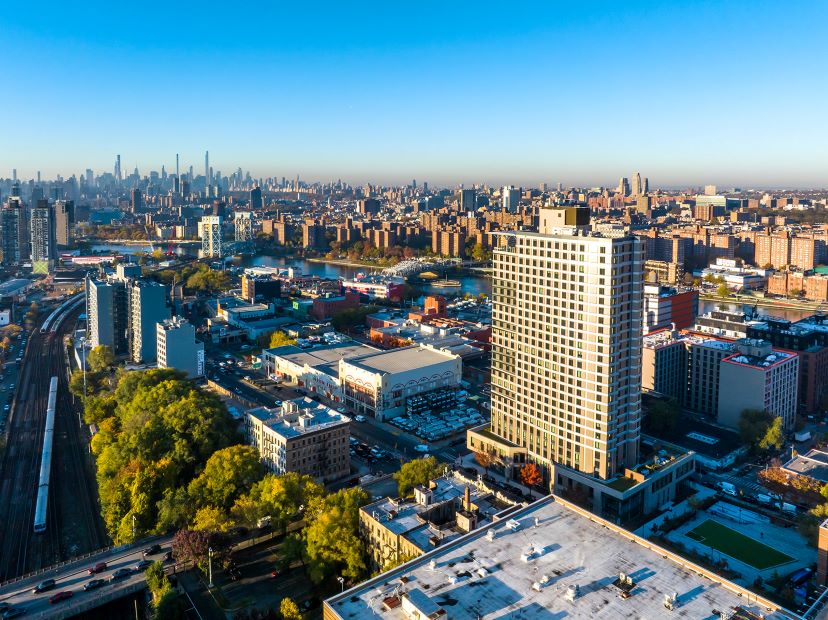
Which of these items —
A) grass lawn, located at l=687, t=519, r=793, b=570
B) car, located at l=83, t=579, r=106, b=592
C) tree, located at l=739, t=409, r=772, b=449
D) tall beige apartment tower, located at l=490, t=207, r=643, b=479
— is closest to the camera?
car, located at l=83, t=579, r=106, b=592

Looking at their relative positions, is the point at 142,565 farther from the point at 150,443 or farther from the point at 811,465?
the point at 811,465

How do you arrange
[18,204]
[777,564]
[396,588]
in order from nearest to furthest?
[396,588], [777,564], [18,204]

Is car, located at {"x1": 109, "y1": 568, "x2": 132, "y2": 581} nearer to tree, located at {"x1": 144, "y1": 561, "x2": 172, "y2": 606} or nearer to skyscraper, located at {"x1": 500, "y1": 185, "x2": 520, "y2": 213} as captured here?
tree, located at {"x1": 144, "y1": 561, "x2": 172, "y2": 606}

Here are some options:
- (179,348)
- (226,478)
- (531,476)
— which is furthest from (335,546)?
(179,348)

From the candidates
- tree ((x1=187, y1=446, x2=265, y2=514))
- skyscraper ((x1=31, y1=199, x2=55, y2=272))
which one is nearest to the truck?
tree ((x1=187, y1=446, x2=265, y2=514))

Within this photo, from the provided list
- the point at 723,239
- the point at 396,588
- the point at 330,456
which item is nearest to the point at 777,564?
the point at 396,588

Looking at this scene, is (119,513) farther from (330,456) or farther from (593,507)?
(593,507)

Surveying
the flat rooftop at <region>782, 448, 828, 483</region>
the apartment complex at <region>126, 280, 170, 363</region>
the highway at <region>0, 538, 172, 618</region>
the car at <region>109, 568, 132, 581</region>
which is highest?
the apartment complex at <region>126, 280, 170, 363</region>

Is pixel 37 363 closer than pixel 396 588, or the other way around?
pixel 396 588
